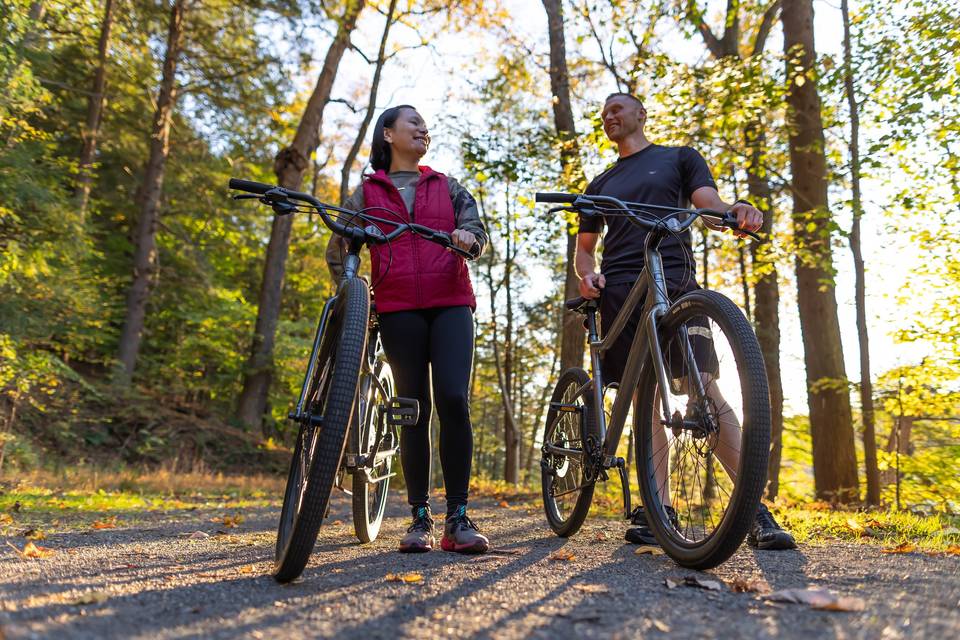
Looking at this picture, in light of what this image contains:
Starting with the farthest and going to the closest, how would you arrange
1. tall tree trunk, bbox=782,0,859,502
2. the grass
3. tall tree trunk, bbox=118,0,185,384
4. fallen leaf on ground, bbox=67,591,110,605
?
tall tree trunk, bbox=118,0,185,384
tall tree trunk, bbox=782,0,859,502
the grass
fallen leaf on ground, bbox=67,591,110,605

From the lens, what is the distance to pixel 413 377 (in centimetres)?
354

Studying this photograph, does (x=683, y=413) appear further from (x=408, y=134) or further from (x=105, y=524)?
(x=105, y=524)

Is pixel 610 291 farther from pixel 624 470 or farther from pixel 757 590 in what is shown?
pixel 757 590

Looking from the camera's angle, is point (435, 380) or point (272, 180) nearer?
A: point (435, 380)

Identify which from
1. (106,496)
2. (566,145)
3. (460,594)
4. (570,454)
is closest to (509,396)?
(566,145)

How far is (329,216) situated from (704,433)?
1.80m

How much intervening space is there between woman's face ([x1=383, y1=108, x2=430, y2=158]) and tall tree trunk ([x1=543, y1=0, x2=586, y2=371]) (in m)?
4.90

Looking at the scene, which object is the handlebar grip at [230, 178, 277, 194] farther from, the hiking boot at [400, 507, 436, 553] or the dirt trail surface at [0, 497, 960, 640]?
the hiking boot at [400, 507, 436, 553]

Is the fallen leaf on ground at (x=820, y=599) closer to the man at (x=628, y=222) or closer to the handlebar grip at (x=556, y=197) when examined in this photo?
the man at (x=628, y=222)

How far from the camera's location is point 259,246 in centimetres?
1903

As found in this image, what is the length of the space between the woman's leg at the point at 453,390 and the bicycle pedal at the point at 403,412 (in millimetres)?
139

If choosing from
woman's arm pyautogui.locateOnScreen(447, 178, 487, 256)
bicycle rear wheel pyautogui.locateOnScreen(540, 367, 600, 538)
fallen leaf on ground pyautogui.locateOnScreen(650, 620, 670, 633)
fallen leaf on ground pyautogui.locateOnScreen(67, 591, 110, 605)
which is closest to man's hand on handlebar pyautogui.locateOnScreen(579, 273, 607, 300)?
bicycle rear wheel pyautogui.locateOnScreen(540, 367, 600, 538)

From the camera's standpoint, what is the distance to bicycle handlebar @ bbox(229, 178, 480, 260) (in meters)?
2.87

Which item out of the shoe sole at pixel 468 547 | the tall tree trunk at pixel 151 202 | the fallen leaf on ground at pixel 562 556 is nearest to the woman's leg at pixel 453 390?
the shoe sole at pixel 468 547
